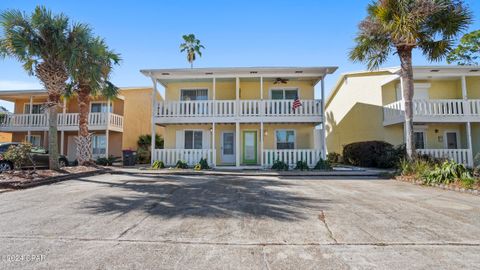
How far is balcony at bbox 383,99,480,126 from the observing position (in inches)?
579

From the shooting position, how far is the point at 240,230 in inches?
179

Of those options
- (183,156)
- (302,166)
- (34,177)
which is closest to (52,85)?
(34,177)

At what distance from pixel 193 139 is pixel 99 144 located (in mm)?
8440

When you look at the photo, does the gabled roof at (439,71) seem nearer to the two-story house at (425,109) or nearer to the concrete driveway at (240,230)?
the two-story house at (425,109)

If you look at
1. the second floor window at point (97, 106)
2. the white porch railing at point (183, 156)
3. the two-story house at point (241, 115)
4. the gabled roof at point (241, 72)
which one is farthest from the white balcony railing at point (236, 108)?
the second floor window at point (97, 106)

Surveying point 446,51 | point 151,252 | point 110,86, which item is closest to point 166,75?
point 110,86

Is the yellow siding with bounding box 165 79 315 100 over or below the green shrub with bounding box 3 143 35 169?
over

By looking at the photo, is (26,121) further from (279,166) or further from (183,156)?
(279,166)

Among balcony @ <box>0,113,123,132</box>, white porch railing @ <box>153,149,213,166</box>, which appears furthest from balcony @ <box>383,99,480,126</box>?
balcony @ <box>0,113,123,132</box>

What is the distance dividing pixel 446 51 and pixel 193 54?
18.3 meters

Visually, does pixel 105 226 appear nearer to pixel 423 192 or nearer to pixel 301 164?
pixel 423 192

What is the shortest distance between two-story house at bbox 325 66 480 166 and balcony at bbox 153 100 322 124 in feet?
18.6

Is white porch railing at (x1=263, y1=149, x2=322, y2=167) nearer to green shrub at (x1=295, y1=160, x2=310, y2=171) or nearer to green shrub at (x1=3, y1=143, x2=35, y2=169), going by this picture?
green shrub at (x1=295, y1=160, x2=310, y2=171)

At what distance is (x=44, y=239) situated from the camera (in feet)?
13.4
